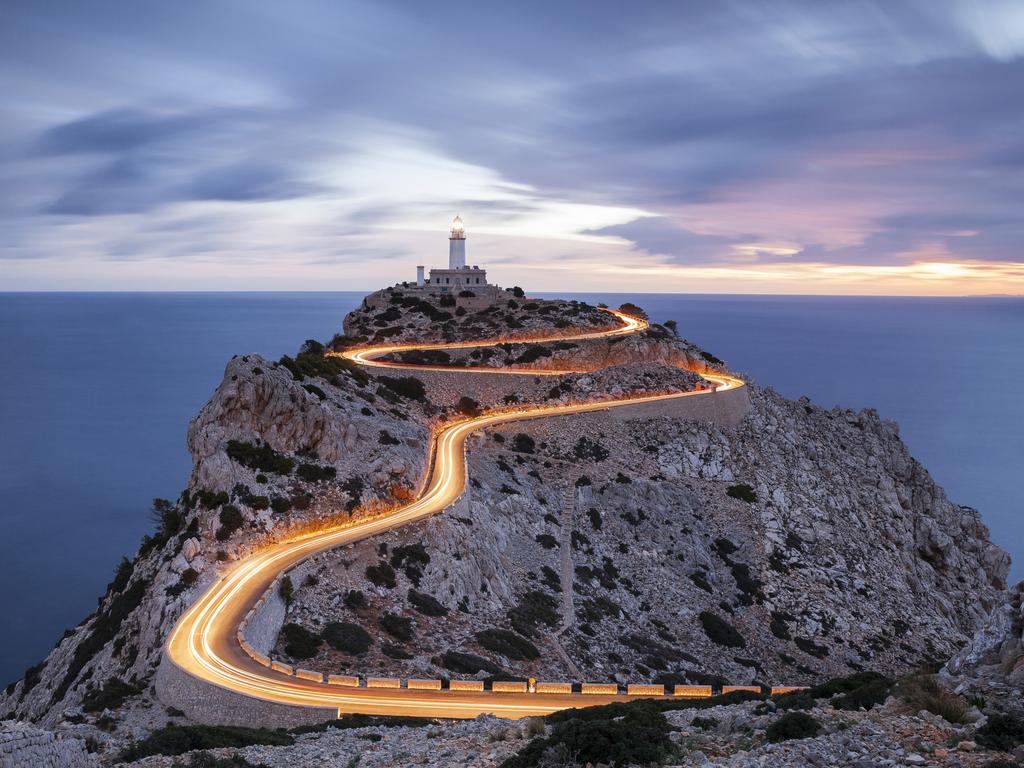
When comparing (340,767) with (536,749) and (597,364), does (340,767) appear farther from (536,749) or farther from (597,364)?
(597,364)

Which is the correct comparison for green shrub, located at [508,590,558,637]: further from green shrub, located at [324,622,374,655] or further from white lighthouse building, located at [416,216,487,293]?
white lighthouse building, located at [416,216,487,293]

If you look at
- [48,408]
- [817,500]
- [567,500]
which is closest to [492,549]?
[567,500]

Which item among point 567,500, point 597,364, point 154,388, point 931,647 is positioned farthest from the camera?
point 154,388

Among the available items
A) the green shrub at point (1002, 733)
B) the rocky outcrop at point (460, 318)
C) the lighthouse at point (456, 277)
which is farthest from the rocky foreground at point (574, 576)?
the lighthouse at point (456, 277)

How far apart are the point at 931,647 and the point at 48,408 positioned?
5900 inches

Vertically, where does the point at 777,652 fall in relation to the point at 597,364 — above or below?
below

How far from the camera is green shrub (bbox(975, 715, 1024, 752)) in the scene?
38.0 ft

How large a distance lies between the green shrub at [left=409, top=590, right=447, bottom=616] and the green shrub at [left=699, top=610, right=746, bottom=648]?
1771 centimetres

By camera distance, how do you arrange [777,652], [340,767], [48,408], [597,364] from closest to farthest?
[340,767] < [777,652] < [597,364] < [48,408]

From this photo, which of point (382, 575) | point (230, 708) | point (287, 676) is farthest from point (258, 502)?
point (230, 708)

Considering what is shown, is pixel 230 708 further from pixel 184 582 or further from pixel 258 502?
pixel 258 502

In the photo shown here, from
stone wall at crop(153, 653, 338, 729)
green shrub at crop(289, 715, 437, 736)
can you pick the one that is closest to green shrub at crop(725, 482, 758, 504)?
green shrub at crop(289, 715, 437, 736)

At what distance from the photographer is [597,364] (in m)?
77.9

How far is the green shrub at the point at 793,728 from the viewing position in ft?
44.7
